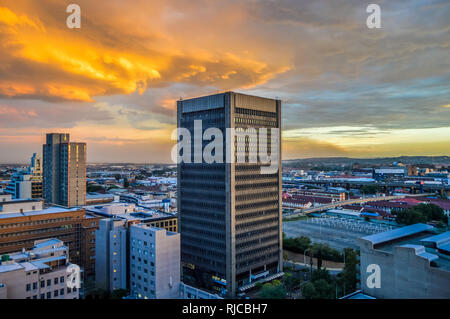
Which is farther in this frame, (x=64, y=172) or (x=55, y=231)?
(x=64, y=172)

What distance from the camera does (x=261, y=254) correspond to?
32.8 metres

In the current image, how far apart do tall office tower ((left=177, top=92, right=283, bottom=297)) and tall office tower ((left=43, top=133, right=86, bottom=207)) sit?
40685 mm

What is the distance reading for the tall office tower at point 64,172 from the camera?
66750mm

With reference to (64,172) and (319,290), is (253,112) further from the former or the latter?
(64,172)

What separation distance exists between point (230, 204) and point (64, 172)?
50.0m

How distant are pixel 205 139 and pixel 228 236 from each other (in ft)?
31.0

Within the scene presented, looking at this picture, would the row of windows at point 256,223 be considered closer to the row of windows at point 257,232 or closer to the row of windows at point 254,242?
the row of windows at point 257,232

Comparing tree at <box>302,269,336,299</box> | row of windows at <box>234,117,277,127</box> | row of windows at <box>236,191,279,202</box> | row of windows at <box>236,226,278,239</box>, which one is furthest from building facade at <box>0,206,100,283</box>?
tree at <box>302,269,336,299</box>

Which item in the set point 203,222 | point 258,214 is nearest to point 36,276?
point 203,222

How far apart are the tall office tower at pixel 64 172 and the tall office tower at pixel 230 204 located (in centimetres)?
4068

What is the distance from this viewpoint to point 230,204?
30.0 meters

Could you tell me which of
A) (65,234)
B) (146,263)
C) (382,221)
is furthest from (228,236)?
(382,221)

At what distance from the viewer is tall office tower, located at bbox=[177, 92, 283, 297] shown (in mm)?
30234

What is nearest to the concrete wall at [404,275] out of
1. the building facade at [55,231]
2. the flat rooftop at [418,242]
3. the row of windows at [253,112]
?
the flat rooftop at [418,242]
